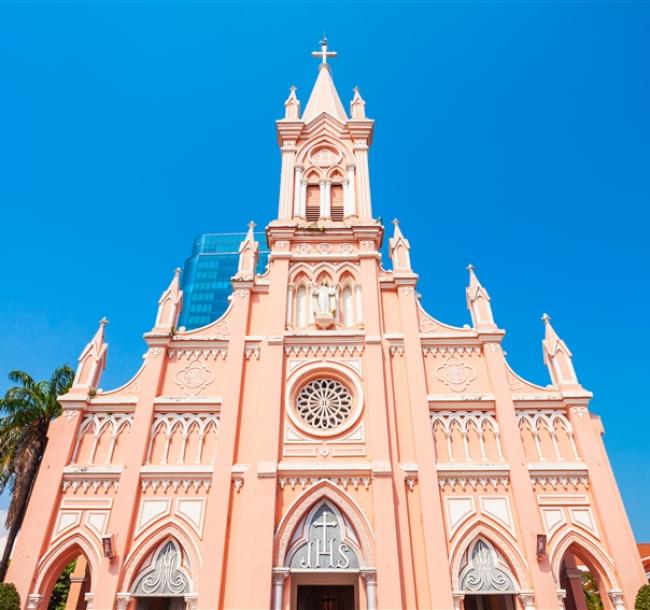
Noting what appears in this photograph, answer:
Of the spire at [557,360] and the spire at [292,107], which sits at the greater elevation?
the spire at [292,107]

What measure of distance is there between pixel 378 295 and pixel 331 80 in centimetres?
1555

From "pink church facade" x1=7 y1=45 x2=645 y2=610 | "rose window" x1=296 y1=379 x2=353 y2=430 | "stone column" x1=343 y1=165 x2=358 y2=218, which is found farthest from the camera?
"stone column" x1=343 y1=165 x2=358 y2=218

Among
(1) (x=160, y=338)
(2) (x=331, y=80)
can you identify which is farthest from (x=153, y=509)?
(2) (x=331, y=80)

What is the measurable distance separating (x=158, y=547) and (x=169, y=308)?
26.2ft

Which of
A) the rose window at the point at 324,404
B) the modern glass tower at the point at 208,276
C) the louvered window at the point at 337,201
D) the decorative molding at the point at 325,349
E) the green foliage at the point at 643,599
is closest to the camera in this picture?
the green foliage at the point at 643,599

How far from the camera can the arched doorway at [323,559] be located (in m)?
12.4

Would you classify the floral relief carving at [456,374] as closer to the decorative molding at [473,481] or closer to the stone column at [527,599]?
the decorative molding at [473,481]

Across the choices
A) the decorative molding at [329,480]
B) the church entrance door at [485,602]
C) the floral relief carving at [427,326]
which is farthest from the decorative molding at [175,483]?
the church entrance door at [485,602]

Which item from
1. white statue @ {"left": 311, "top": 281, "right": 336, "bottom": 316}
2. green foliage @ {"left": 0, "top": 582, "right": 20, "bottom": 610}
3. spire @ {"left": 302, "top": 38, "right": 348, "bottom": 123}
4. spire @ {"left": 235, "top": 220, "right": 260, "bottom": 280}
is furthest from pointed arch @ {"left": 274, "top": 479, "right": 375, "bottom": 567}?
spire @ {"left": 302, "top": 38, "right": 348, "bottom": 123}

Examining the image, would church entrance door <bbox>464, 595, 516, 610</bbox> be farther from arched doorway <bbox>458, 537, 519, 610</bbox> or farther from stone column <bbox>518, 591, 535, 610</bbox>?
stone column <bbox>518, 591, 535, 610</bbox>

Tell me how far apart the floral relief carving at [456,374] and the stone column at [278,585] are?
769cm

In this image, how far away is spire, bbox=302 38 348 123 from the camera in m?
23.3

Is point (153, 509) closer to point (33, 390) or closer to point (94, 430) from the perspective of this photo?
point (94, 430)

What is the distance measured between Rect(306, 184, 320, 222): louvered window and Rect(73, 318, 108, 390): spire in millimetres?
9544
